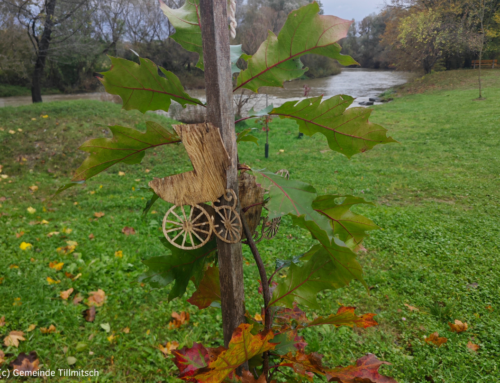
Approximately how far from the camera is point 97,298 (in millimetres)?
2705

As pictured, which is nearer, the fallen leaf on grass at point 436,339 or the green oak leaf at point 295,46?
the green oak leaf at point 295,46

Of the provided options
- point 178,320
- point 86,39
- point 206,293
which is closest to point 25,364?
point 178,320

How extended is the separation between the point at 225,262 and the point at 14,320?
2.30 metres

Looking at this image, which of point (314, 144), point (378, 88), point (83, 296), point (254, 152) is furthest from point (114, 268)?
point (378, 88)

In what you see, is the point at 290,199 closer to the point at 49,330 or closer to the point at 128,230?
the point at 49,330

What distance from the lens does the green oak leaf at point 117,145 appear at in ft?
2.70

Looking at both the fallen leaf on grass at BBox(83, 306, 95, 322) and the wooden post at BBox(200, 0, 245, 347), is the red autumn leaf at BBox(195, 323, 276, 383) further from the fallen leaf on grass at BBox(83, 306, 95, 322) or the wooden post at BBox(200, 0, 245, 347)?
the fallen leaf on grass at BBox(83, 306, 95, 322)

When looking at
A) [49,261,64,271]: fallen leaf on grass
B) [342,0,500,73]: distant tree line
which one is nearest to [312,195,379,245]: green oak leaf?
[49,261,64,271]: fallen leaf on grass

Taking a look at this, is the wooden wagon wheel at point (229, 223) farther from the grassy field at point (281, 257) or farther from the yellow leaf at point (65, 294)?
the yellow leaf at point (65, 294)

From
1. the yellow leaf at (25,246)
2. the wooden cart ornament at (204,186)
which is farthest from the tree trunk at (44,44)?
the wooden cart ornament at (204,186)

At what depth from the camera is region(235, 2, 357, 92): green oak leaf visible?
756 mm

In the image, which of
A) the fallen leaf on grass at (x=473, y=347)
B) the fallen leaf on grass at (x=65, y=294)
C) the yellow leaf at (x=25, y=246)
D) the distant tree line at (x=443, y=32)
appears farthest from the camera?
the distant tree line at (x=443, y=32)

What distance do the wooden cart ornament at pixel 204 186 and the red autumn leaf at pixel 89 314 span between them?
2.17 m

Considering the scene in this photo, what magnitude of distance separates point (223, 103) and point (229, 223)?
1.06ft
